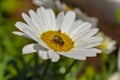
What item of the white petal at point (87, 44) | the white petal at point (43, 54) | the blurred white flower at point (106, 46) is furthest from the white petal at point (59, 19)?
the blurred white flower at point (106, 46)

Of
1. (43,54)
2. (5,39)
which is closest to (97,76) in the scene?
(5,39)

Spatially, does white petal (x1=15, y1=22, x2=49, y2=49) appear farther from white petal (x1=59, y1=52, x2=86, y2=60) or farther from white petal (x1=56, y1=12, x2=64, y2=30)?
white petal (x1=56, y1=12, x2=64, y2=30)

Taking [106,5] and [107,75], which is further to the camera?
[106,5]

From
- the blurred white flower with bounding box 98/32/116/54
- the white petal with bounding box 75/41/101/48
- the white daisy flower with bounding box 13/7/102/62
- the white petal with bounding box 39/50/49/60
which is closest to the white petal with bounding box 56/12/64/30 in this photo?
the white daisy flower with bounding box 13/7/102/62

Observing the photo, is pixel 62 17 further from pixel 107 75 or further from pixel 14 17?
pixel 14 17

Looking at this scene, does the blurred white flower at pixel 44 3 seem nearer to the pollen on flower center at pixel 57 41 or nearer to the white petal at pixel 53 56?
the pollen on flower center at pixel 57 41

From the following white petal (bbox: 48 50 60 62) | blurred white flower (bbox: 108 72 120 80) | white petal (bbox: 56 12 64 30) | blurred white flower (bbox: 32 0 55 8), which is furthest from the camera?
blurred white flower (bbox: 108 72 120 80)
